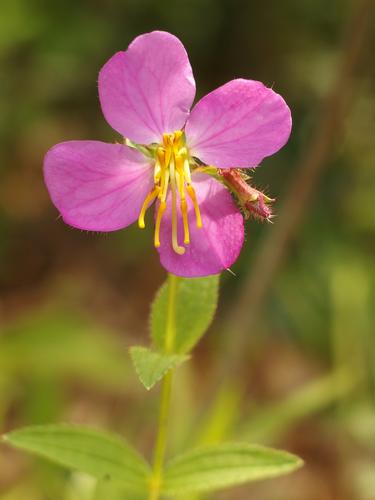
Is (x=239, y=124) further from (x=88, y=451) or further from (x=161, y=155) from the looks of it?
(x=88, y=451)

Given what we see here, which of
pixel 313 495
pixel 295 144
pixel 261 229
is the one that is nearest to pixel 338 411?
pixel 313 495

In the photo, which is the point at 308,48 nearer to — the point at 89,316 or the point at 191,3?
the point at 191,3

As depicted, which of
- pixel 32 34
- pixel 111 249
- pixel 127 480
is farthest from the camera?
pixel 111 249

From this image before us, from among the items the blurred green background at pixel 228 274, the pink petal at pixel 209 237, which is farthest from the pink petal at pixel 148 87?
the blurred green background at pixel 228 274

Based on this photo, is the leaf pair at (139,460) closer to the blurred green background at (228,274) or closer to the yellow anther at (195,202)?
the yellow anther at (195,202)

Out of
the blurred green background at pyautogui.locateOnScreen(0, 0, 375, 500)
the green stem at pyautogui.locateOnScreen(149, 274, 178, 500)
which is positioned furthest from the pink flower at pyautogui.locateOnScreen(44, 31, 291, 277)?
the blurred green background at pyautogui.locateOnScreen(0, 0, 375, 500)

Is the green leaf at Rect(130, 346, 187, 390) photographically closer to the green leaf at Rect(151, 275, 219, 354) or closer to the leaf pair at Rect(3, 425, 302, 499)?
the green leaf at Rect(151, 275, 219, 354)

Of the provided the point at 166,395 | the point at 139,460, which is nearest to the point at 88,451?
the point at 139,460
